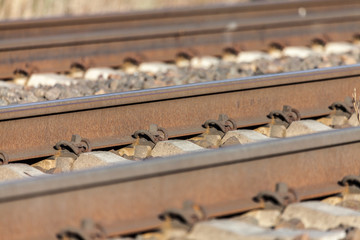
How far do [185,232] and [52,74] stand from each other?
14.6 feet

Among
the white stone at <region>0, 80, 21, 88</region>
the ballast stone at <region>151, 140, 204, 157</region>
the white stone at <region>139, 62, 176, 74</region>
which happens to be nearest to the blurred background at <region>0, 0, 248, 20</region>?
the white stone at <region>139, 62, 176, 74</region>

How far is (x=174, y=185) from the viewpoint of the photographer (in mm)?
3924

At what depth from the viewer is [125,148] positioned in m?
5.21

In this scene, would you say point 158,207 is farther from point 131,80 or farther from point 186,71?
point 186,71

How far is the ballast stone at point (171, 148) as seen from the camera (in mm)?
4910

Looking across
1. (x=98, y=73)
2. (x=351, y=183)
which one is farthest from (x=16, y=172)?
(x=98, y=73)

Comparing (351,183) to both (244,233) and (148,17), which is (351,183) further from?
(148,17)

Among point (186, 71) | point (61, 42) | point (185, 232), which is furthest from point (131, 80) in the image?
point (185, 232)

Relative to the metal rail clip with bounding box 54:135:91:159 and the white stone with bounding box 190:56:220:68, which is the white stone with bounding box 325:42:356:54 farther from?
the metal rail clip with bounding box 54:135:91:159

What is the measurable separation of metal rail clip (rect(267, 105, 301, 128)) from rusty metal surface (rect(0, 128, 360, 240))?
3.48 ft

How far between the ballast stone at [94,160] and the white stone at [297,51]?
4.58m

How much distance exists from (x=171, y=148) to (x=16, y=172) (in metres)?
→ 0.95

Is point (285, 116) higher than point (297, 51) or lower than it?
lower

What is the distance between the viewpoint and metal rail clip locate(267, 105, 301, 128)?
5.59m
